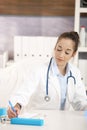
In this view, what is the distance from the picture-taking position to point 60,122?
1.47m

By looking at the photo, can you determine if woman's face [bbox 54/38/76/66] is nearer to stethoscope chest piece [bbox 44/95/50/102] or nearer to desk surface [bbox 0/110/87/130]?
stethoscope chest piece [bbox 44/95/50/102]

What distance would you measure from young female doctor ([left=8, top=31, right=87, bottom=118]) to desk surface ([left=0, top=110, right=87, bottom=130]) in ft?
0.69

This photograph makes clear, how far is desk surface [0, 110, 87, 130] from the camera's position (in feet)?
4.54

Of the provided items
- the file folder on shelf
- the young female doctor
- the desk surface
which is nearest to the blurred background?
the young female doctor

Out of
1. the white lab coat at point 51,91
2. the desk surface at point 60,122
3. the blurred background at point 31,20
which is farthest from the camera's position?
the blurred background at point 31,20

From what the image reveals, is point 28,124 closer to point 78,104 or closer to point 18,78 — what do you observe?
point 78,104

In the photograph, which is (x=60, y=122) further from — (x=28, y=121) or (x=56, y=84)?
(x=56, y=84)

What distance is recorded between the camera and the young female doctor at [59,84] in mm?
1831

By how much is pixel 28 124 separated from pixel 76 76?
612mm

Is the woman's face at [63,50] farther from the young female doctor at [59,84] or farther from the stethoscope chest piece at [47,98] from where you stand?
the stethoscope chest piece at [47,98]

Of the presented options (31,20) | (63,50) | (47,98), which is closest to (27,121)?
(47,98)

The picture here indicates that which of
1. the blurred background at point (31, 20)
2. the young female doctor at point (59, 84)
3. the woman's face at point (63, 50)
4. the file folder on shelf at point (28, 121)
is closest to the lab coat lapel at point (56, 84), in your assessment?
the young female doctor at point (59, 84)

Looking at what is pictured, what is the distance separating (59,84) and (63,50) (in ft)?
0.68

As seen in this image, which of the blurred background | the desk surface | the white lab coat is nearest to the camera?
the desk surface
